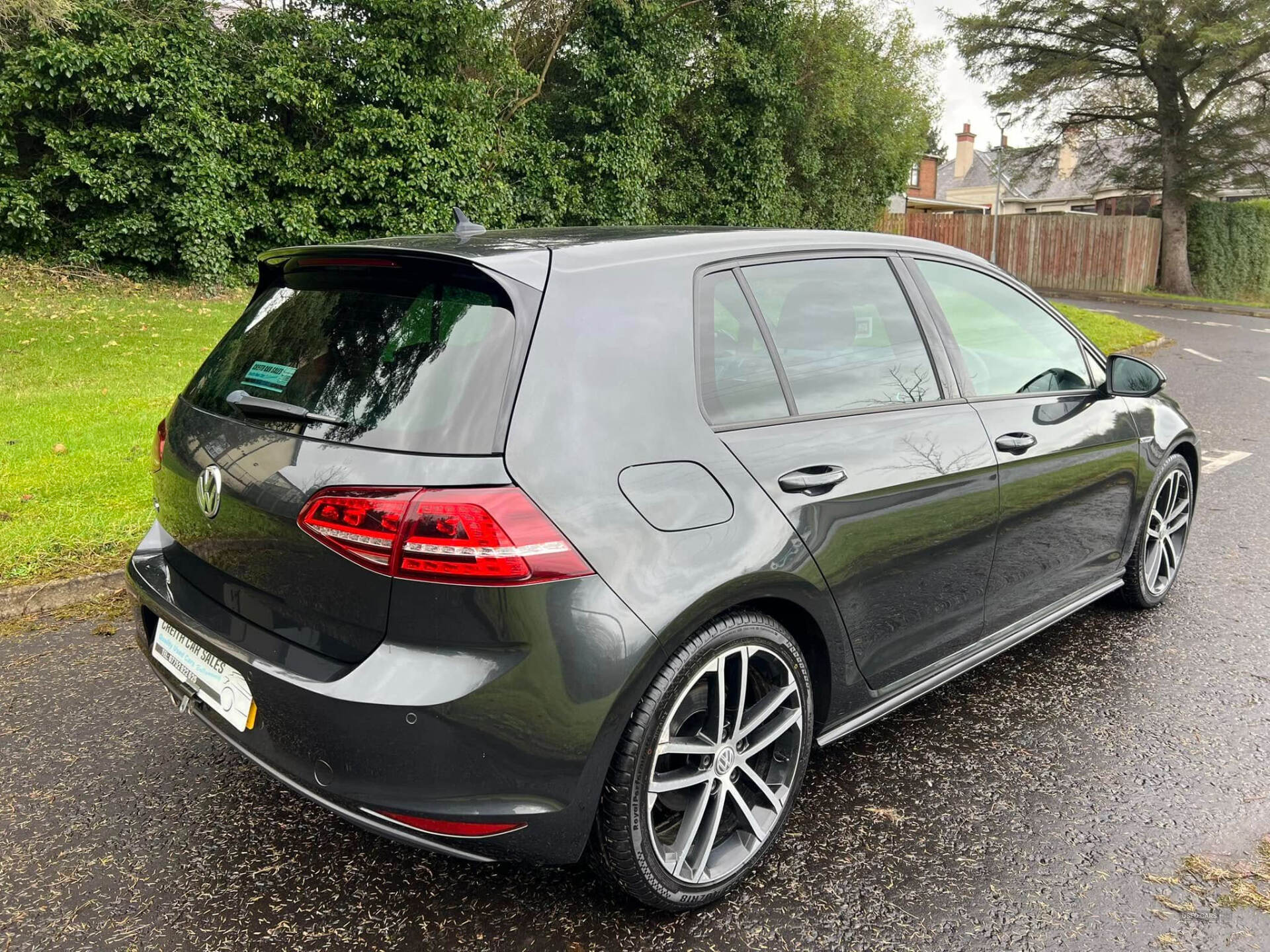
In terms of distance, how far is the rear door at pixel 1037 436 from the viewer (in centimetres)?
324

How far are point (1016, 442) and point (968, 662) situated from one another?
2.50ft

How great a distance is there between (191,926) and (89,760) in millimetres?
1005

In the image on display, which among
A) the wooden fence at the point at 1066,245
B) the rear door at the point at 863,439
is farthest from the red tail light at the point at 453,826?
the wooden fence at the point at 1066,245

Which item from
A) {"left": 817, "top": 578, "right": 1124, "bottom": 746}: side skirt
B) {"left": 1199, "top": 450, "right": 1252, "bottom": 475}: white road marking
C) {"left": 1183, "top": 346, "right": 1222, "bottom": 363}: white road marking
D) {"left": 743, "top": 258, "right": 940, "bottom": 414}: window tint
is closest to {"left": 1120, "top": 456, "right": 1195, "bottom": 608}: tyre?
{"left": 817, "top": 578, "right": 1124, "bottom": 746}: side skirt

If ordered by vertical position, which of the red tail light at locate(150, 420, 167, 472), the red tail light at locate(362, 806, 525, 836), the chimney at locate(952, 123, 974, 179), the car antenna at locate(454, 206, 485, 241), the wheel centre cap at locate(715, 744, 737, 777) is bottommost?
the wheel centre cap at locate(715, 744, 737, 777)

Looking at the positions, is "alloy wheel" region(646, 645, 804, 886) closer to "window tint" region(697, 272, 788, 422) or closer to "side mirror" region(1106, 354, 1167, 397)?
"window tint" region(697, 272, 788, 422)

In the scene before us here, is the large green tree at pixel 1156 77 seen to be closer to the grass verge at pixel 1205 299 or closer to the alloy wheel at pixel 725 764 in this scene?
the grass verge at pixel 1205 299

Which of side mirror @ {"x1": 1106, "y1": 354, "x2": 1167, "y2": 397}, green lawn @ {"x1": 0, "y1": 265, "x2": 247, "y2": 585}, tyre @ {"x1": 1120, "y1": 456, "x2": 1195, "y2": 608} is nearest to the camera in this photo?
side mirror @ {"x1": 1106, "y1": 354, "x2": 1167, "y2": 397}

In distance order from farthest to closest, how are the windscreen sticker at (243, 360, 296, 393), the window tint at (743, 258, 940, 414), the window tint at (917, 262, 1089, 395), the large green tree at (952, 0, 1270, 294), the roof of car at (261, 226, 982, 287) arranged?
1. the large green tree at (952, 0, 1270, 294)
2. the window tint at (917, 262, 1089, 395)
3. the window tint at (743, 258, 940, 414)
4. the windscreen sticker at (243, 360, 296, 393)
5. the roof of car at (261, 226, 982, 287)

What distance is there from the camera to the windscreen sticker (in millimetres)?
2438

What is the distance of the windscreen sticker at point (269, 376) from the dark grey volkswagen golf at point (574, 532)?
11 millimetres

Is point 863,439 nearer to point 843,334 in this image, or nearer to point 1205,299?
point 843,334

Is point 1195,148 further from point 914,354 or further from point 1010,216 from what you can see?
point 914,354

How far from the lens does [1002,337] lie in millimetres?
3527
